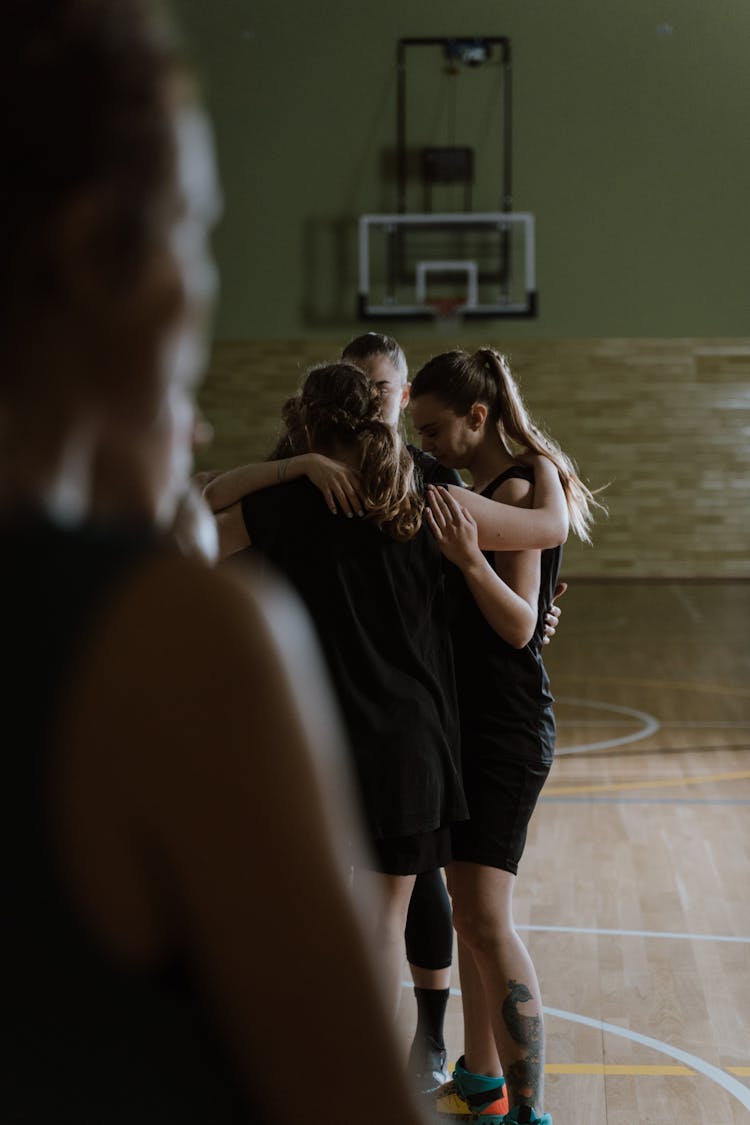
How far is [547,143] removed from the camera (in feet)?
40.7

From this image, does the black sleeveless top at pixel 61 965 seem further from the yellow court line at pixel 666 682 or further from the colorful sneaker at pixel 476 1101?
the yellow court line at pixel 666 682

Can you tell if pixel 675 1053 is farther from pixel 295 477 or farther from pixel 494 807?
pixel 295 477

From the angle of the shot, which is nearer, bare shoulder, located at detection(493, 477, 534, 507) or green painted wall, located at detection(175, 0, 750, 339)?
bare shoulder, located at detection(493, 477, 534, 507)

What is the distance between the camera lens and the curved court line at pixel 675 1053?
2.89 metres

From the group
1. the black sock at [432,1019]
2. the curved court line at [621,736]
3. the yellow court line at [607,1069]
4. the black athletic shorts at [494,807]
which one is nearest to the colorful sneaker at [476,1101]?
the black sock at [432,1019]

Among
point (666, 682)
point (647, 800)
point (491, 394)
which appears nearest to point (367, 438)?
point (491, 394)

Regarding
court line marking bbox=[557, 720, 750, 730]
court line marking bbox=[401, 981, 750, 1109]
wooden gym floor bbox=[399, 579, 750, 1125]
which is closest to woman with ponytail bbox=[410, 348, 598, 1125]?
wooden gym floor bbox=[399, 579, 750, 1125]

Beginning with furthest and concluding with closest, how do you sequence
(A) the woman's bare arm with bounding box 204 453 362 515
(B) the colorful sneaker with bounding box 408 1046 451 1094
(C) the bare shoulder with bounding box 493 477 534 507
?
(B) the colorful sneaker with bounding box 408 1046 451 1094, (C) the bare shoulder with bounding box 493 477 534 507, (A) the woman's bare arm with bounding box 204 453 362 515

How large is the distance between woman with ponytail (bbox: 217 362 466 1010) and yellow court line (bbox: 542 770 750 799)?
3196 millimetres

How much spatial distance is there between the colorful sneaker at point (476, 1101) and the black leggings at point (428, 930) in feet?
0.74

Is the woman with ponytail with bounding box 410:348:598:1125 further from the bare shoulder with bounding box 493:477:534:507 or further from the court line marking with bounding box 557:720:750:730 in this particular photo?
the court line marking with bounding box 557:720:750:730

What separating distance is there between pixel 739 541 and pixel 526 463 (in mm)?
10439

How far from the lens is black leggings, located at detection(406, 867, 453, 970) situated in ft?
9.37

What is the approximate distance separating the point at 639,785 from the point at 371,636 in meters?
3.54
